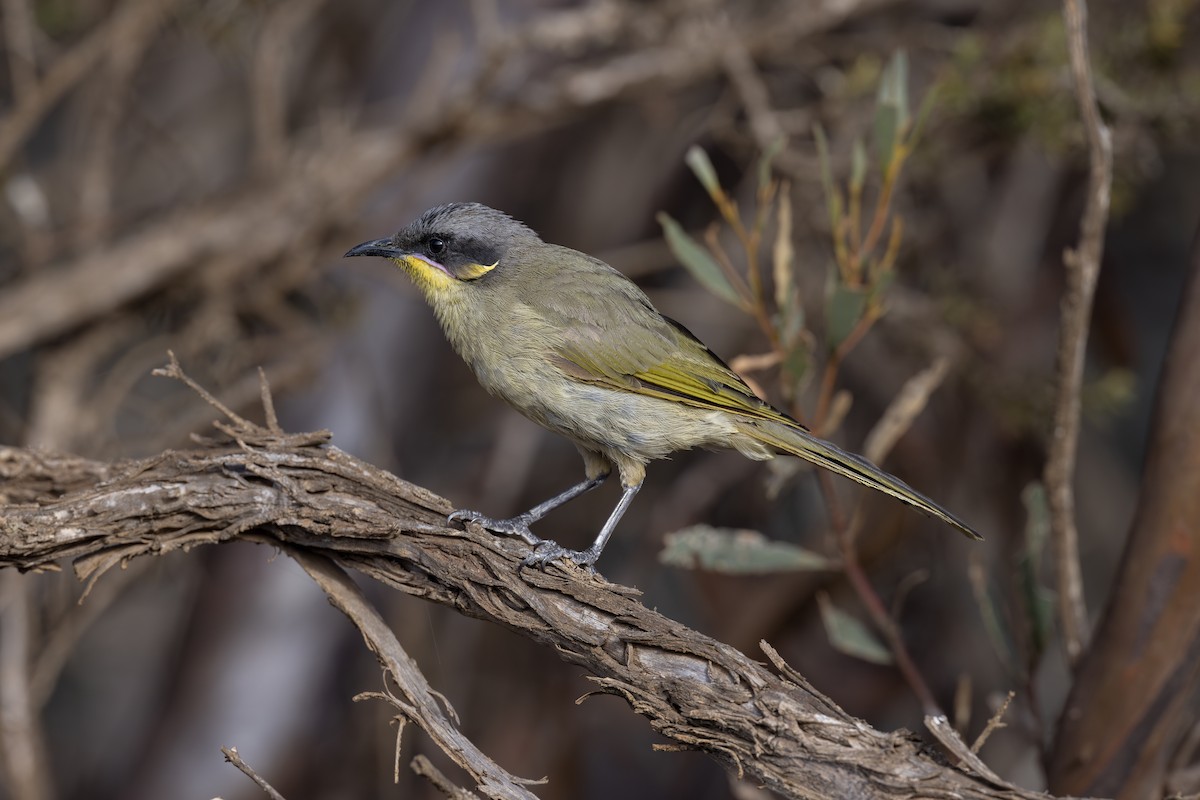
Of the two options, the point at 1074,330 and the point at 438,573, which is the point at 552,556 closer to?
the point at 438,573

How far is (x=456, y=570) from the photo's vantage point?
210 centimetres

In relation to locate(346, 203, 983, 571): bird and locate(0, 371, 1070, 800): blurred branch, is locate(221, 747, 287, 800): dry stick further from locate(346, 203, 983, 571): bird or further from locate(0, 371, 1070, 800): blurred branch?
locate(346, 203, 983, 571): bird

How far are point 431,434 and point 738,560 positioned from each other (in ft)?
10.6

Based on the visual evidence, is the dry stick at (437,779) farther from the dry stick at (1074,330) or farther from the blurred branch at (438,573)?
the dry stick at (1074,330)

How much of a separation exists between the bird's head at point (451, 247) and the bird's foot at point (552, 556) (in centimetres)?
82

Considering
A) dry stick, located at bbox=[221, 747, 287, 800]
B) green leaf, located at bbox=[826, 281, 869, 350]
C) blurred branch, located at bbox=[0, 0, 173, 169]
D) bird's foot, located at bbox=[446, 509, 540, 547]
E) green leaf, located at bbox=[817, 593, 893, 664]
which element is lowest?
green leaf, located at bbox=[817, 593, 893, 664]

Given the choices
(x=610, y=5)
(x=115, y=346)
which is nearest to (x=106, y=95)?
(x=115, y=346)

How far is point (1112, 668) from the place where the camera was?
246 centimetres

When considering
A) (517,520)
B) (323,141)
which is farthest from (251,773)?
(323,141)

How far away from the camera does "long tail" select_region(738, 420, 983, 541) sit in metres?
2.57

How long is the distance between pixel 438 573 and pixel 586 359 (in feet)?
2.86

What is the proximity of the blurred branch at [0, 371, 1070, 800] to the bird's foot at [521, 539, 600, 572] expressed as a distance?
0.05 m

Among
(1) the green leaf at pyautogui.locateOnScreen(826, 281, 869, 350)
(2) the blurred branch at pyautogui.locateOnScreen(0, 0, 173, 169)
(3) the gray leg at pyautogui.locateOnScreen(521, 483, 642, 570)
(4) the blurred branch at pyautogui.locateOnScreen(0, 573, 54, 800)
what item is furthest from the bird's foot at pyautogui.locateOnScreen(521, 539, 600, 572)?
(2) the blurred branch at pyautogui.locateOnScreen(0, 0, 173, 169)

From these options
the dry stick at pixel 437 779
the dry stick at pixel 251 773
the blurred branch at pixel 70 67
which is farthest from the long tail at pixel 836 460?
the blurred branch at pixel 70 67
